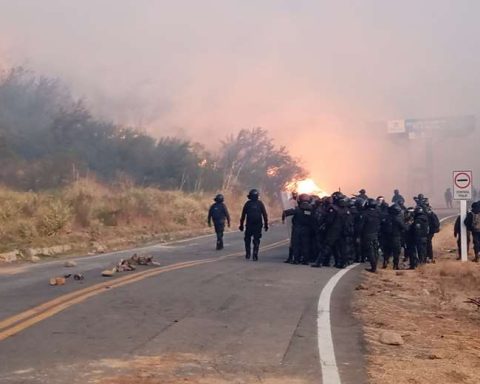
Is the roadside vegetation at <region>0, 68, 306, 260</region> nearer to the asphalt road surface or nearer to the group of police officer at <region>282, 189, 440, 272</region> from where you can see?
the group of police officer at <region>282, 189, 440, 272</region>

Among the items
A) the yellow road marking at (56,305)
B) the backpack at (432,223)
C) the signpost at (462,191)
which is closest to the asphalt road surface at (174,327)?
the yellow road marking at (56,305)

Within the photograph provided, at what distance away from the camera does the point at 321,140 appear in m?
42.6

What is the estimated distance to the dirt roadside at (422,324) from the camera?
17.2 feet

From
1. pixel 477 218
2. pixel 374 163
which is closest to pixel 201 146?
pixel 374 163

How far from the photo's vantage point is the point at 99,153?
112 ft

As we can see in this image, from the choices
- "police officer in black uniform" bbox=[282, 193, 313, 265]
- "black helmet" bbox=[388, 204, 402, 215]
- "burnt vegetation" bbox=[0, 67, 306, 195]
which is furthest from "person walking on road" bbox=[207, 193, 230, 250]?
"burnt vegetation" bbox=[0, 67, 306, 195]

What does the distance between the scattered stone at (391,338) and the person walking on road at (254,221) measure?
25.7ft

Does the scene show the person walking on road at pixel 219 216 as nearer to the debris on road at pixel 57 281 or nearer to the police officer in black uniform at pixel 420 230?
the police officer in black uniform at pixel 420 230

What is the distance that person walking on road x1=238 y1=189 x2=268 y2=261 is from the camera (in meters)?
14.3

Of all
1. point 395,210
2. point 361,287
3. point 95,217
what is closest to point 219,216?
point 395,210

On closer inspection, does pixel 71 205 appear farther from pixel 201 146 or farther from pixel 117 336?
pixel 201 146

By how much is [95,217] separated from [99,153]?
13.3 meters

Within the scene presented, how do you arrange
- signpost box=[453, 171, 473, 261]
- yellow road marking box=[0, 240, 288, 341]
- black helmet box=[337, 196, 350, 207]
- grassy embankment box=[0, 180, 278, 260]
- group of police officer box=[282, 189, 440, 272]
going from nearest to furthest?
1. yellow road marking box=[0, 240, 288, 341]
2. group of police officer box=[282, 189, 440, 272]
3. black helmet box=[337, 196, 350, 207]
4. signpost box=[453, 171, 473, 261]
5. grassy embankment box=[0, 180, 278, 260]

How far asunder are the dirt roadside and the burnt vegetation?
2024cm
